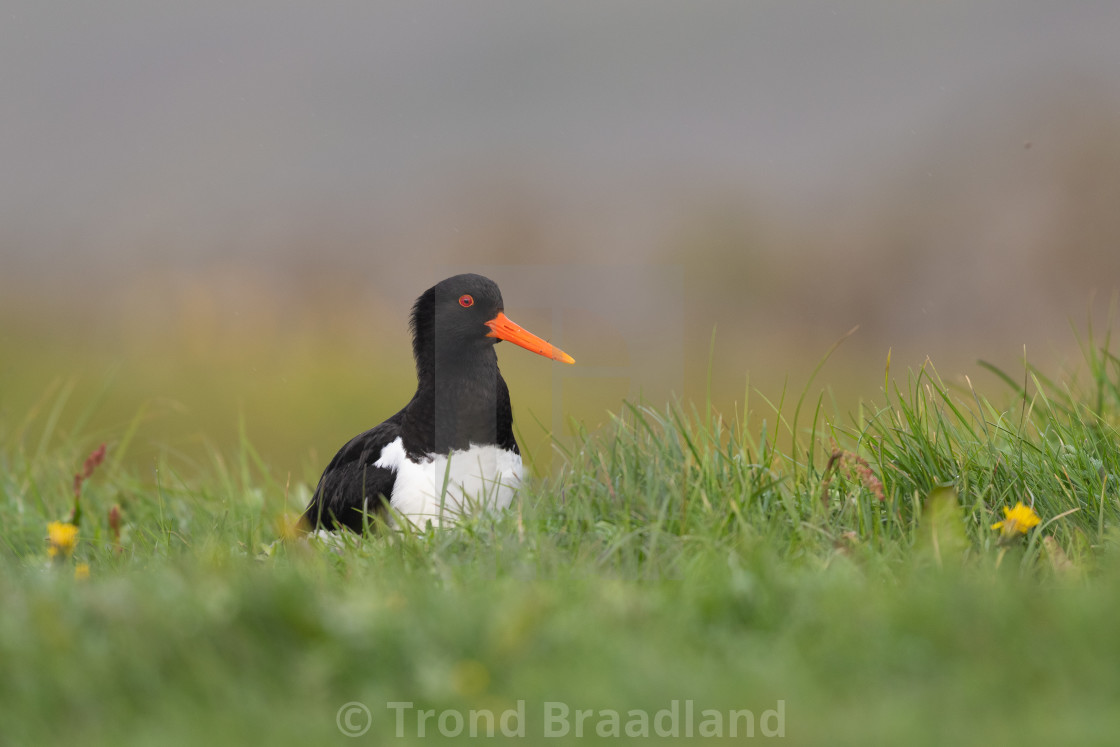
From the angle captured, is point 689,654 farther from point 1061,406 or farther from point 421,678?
point 1061,406

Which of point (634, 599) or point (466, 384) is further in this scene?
point (466, 384)

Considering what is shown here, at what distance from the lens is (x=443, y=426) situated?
15.9 feet

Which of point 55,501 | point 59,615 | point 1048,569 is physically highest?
point 59,615

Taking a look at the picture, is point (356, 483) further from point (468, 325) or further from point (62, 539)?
point (62, 539)

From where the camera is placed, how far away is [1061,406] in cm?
461

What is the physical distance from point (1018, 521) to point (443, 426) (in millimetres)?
2493

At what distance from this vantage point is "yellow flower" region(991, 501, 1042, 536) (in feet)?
11.7

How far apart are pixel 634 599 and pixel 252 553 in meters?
2.03

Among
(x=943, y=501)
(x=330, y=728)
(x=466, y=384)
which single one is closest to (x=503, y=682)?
(x=330, y=728)

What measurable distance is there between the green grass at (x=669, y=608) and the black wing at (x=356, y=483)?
72 centimetres

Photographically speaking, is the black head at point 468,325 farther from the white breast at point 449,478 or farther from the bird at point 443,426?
the white breast at point 449,478

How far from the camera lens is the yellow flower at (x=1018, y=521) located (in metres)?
3.58

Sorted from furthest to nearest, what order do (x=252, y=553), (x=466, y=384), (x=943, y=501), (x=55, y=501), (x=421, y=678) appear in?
(x=55, y=501)
(x=466, y=384)
(x=252, y=553)
(x=943, y=501)
(x=421, y=678)

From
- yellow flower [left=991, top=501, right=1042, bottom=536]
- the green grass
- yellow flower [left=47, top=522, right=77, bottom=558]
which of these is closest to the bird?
the green grass
